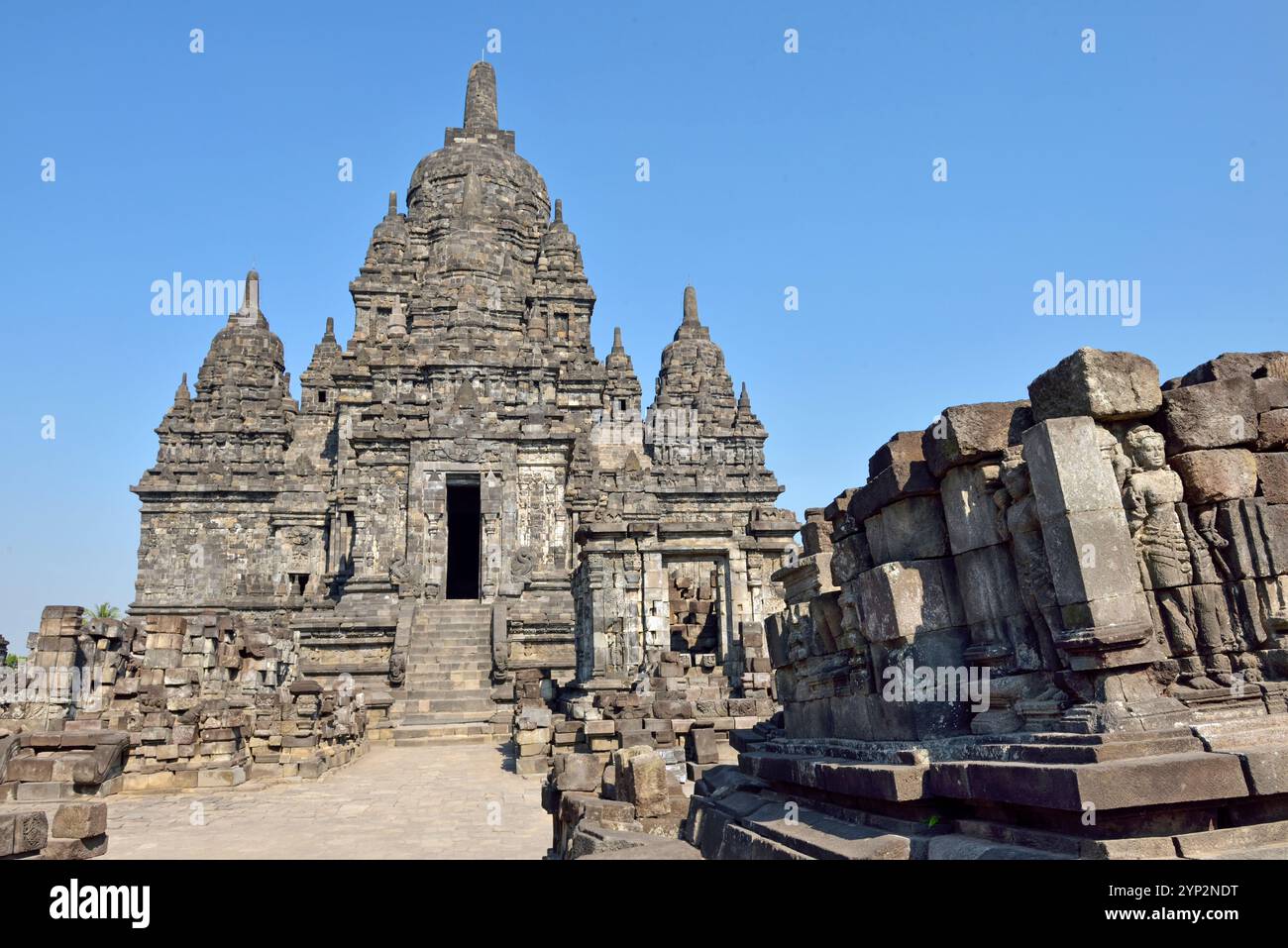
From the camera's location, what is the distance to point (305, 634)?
74.7 ft

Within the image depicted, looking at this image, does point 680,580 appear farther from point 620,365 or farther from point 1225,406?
point 620,365

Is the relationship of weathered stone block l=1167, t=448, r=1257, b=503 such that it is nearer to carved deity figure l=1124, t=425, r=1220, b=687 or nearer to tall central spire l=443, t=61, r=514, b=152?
carved deity figure l=1124, t=425, r=1220, b=687

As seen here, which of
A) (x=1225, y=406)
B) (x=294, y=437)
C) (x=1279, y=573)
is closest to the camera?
(x=1279, y=573)

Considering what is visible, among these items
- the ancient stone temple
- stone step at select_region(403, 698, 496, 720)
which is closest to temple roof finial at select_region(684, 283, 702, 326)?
the ancient stone temple

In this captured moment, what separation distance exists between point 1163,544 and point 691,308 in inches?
1690

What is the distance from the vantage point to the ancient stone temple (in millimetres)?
18562

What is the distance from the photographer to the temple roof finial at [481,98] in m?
42.7

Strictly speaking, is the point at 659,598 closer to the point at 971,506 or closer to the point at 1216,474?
the point at 971,506

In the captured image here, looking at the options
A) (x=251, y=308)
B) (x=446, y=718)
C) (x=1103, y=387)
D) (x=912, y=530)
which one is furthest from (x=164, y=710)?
(x=251, y=308)

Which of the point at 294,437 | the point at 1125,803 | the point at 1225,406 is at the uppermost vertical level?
the point at 294,437

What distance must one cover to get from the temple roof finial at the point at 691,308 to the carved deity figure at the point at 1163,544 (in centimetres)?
4193

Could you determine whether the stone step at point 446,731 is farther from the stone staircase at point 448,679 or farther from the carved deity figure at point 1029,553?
the carved deity figure at point 1029,553
